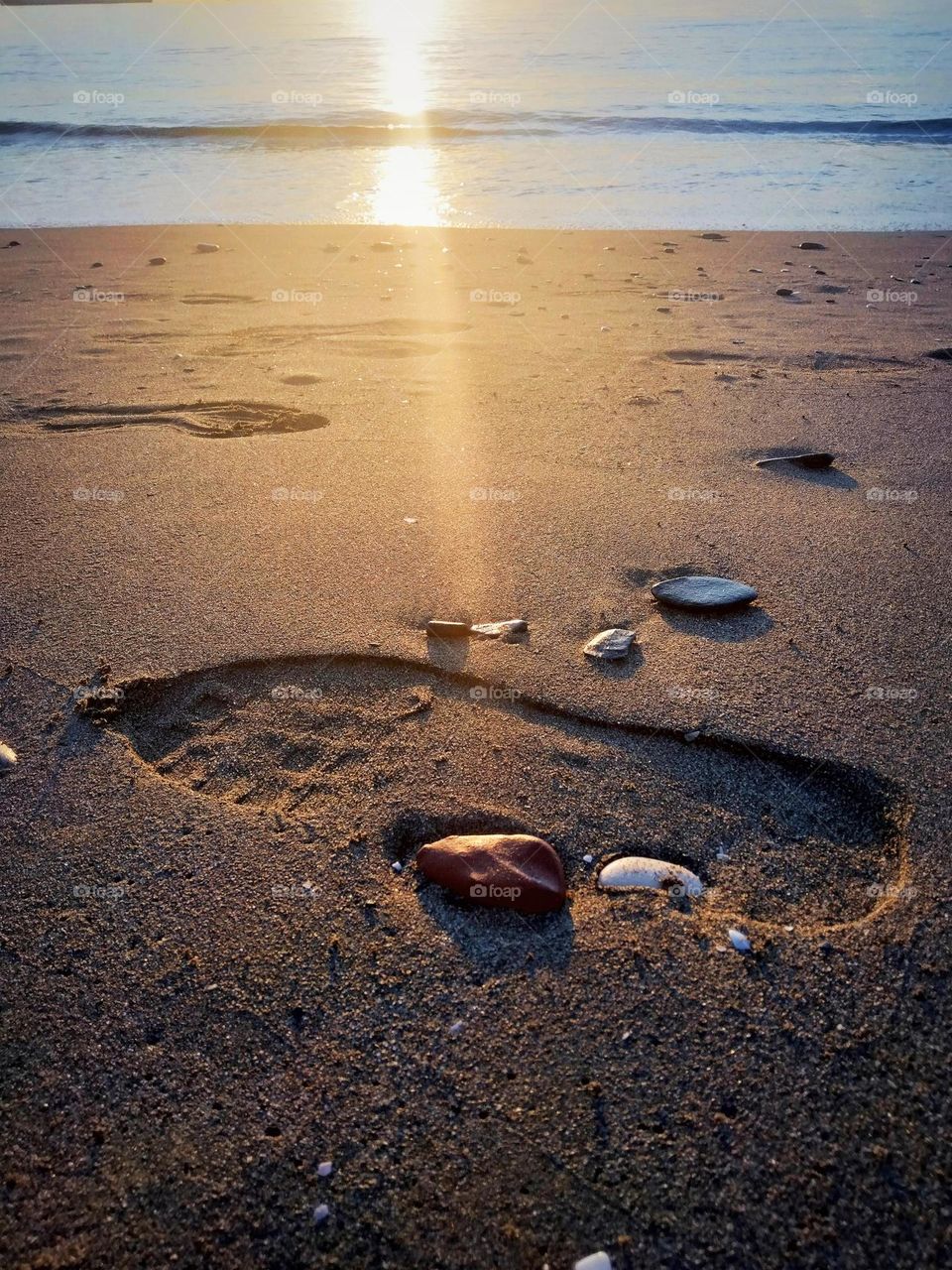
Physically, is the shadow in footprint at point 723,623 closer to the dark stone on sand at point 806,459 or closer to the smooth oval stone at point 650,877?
the smooth oval stone at point 650,877

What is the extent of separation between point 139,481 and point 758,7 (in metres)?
35.5

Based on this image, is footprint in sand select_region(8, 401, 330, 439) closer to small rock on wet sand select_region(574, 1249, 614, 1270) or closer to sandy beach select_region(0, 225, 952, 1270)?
sandy beach select_region(0, 225, 952, 1270)

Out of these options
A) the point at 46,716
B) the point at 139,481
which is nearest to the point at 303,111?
the point at 139,481

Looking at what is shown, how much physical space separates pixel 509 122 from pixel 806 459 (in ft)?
51.4

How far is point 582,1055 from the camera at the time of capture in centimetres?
138

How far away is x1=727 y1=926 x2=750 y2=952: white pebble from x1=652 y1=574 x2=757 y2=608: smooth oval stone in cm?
→ 112

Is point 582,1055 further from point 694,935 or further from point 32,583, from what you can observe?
point 32,583

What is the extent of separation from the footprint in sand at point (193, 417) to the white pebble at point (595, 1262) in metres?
3.20

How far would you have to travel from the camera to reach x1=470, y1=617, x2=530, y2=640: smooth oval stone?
2.40 m

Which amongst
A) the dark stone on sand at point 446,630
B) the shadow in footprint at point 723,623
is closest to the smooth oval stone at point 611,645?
the shadow in footprint at point 723,623

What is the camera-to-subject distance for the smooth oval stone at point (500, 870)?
1.62 m

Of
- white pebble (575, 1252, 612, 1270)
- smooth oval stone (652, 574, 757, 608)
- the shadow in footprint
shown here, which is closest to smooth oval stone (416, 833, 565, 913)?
white pebble (575, 1252, 612, 1270)

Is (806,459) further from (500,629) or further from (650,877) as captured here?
(650,877)

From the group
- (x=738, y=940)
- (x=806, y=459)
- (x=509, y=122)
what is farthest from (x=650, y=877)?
(x=509, y=122)
